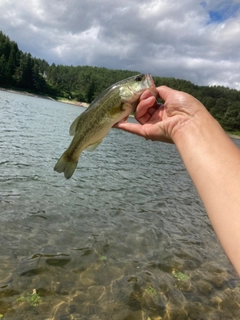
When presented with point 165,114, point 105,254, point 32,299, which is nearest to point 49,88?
point 105,254

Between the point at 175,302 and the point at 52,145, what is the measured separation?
57.3ft

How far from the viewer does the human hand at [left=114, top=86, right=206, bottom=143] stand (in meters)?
3.51

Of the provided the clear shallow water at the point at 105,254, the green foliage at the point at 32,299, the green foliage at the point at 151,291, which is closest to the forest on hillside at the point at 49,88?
the clear shallow water at the point at 105,254

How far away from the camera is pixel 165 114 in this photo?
4.15 m

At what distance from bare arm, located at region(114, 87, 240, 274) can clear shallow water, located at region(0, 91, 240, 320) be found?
3.67 meters

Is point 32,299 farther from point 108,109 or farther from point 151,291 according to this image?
point 108,109

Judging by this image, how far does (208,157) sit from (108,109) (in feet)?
7.31

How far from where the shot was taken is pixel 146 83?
429 cm

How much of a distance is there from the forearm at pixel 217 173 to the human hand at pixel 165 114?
9.8 inches

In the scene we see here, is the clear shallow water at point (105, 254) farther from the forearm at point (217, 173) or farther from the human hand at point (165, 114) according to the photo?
the forearm at point (217, 173)

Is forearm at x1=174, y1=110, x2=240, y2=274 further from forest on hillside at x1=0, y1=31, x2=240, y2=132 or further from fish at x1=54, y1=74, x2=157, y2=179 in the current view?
forest on hillside at x1=0, y1=31, x2=240, y2=132

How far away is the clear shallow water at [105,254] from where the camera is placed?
5375 mm

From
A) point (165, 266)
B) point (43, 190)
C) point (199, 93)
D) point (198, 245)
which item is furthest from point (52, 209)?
point (199, 93)

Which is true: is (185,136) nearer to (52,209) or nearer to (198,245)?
(198,245)
